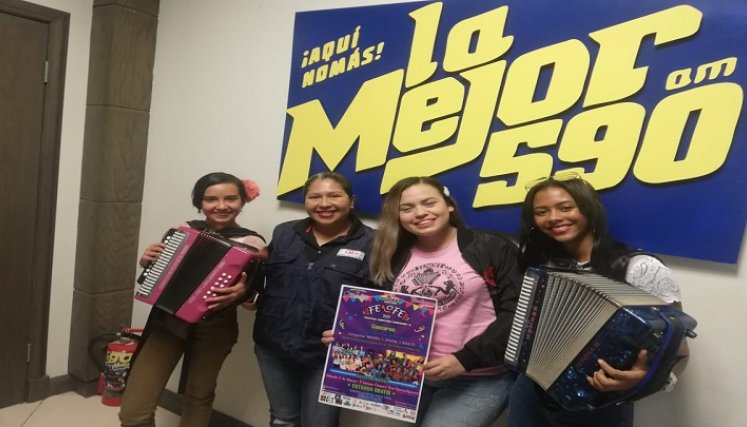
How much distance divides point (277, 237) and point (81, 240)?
1.43 m

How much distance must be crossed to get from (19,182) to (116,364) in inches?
39.8

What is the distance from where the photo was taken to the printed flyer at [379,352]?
1.55m

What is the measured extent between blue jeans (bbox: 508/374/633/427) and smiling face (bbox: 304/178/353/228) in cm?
80

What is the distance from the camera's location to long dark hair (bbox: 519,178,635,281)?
4.71 feet

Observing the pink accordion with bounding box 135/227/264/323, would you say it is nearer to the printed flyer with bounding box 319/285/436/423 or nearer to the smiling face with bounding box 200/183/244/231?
the smiling face with bounding box 200/183/244/231

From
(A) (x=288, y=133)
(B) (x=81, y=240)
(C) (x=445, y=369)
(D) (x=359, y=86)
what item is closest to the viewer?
(C) (x=445, y=369)

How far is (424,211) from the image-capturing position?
1.62m

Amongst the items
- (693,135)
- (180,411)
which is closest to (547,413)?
(693,135)

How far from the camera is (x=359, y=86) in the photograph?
209cm

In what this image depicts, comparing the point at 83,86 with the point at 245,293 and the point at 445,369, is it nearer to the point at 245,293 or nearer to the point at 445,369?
the point at 245,293

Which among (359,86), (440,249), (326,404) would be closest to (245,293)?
(326,404)

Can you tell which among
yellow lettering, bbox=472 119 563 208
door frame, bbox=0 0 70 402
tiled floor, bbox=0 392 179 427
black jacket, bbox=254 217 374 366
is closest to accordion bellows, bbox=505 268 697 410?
yellow lettering, bbox=472 119 563 208

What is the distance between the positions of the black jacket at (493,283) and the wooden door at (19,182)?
1.96 metres

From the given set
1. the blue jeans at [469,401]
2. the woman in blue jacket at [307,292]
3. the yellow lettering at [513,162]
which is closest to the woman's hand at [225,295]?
the woman in blue jacket at [307,292]
